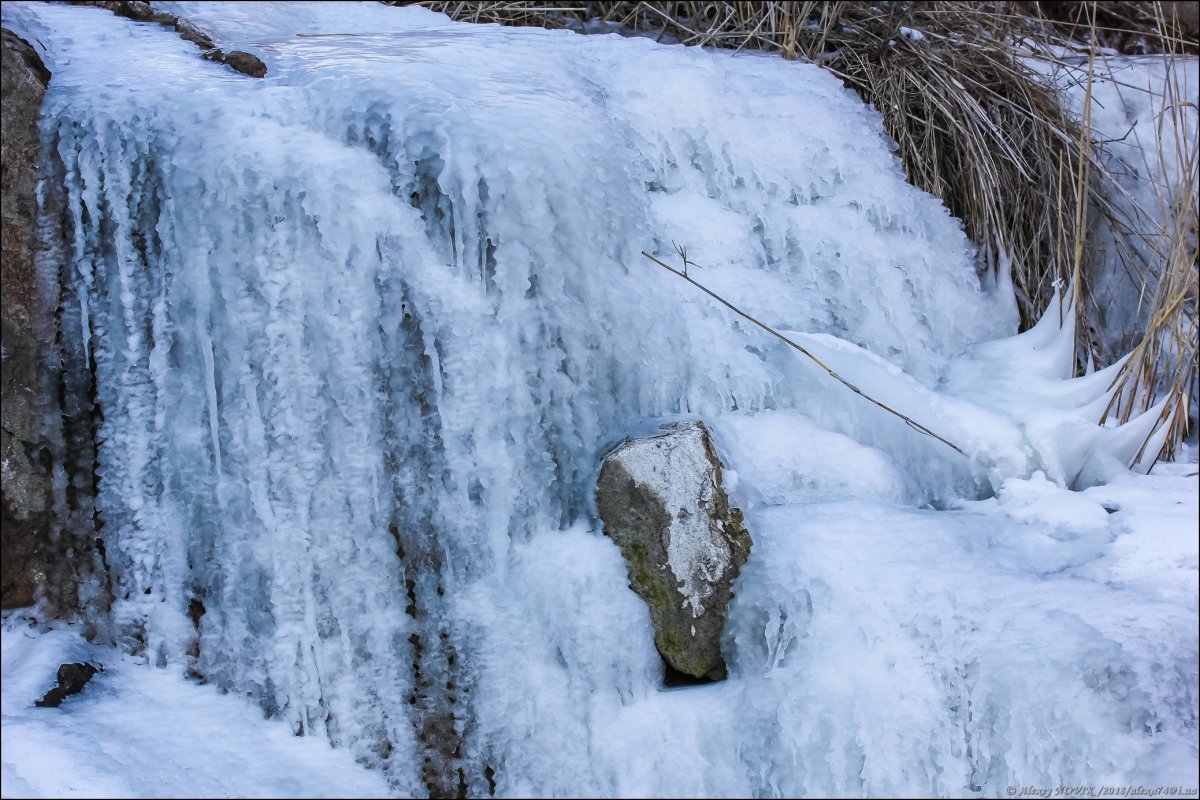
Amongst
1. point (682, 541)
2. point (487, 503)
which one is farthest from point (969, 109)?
point (487, 503)

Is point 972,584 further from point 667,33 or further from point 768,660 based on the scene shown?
point 667,33

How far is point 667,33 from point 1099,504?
206cm

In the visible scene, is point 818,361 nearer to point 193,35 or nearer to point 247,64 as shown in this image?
point 247,64

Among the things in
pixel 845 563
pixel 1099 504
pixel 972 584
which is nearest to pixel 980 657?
pixel 972 584

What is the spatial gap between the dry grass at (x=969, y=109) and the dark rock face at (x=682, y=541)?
4.37ft

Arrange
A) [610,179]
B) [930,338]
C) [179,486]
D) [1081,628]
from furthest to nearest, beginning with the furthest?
1. [930,338]
2. [610,179]
3. [179,486]
4. [1081,628]

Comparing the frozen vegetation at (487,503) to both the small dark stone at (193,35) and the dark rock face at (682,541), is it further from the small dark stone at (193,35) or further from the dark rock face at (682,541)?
the small dark stone at (193,35)

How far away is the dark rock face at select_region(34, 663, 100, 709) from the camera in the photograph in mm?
1865

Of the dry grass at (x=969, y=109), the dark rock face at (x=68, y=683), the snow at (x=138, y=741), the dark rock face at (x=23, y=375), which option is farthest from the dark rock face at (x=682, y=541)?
the dry grass at (x=969, y=109)

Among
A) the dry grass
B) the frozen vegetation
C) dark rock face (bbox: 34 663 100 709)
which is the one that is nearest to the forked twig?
the frozen vegetation

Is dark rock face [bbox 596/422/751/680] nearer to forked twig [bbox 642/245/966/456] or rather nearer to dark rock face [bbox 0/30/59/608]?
forked twig [bbox 642/245/966/456]

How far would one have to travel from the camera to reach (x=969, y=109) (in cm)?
295

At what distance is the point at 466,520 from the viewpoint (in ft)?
6.85

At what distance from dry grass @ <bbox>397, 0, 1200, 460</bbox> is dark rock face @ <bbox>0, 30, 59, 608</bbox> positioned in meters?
1.58
